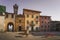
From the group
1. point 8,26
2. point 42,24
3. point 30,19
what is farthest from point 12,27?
point 42,24

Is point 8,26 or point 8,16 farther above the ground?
point 8,16

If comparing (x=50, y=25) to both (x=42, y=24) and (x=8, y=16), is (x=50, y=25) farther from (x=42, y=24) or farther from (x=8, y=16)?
(x=8, y=16)

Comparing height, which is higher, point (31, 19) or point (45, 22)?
point (31, 19)

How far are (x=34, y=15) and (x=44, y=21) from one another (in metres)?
7.83

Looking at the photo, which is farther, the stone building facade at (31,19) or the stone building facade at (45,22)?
the stone building facade at (45,22)

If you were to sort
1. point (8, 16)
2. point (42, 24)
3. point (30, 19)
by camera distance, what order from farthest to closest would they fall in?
point (42, 24)
point (30, 19)
point (8, 16)

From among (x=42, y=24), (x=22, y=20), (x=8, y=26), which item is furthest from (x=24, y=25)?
(x=42, y=24)

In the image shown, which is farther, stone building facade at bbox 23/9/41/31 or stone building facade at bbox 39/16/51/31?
stone building facade at bbox 39/16/51/31

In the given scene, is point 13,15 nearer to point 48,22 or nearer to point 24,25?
point 24,25

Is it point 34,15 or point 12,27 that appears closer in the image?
point 12,27

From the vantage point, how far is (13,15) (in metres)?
49.9

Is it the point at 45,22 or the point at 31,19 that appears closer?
the point at 31,19

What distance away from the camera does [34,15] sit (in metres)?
54.2

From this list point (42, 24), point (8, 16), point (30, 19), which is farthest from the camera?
point (42, 24)
